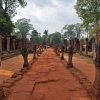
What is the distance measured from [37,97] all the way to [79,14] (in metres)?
26.5

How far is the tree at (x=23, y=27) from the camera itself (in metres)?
95.6

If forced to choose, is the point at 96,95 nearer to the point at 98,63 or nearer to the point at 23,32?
the point at 98,63

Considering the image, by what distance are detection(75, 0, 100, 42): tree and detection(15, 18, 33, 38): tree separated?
69.9m

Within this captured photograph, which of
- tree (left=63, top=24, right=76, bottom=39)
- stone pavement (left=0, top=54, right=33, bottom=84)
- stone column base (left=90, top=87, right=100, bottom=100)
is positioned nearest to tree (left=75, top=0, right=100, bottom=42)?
stone pavement (left=0, top=54, right=33, bottom=84)

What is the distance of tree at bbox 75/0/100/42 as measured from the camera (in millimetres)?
26609

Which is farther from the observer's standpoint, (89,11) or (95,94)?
(89,11)

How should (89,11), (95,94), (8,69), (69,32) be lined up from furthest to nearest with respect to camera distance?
(69,32)
(89,11)
(8,69)
(95,94)

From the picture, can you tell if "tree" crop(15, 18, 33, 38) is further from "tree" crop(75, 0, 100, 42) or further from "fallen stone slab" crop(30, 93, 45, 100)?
"fallen stone slab" crop(30, 93, 45, 100)

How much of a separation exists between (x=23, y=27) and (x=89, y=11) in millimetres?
72131

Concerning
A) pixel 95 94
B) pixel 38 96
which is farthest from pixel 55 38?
pixel 95 94

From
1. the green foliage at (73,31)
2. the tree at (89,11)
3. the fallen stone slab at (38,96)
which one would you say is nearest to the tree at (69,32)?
the green foliage at (73,31)

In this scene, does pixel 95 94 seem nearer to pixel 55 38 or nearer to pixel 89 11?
pixel 89 11

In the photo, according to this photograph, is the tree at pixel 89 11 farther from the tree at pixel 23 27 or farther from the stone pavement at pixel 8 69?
the tree at pixel 23 27

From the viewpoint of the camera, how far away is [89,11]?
90.7ft
